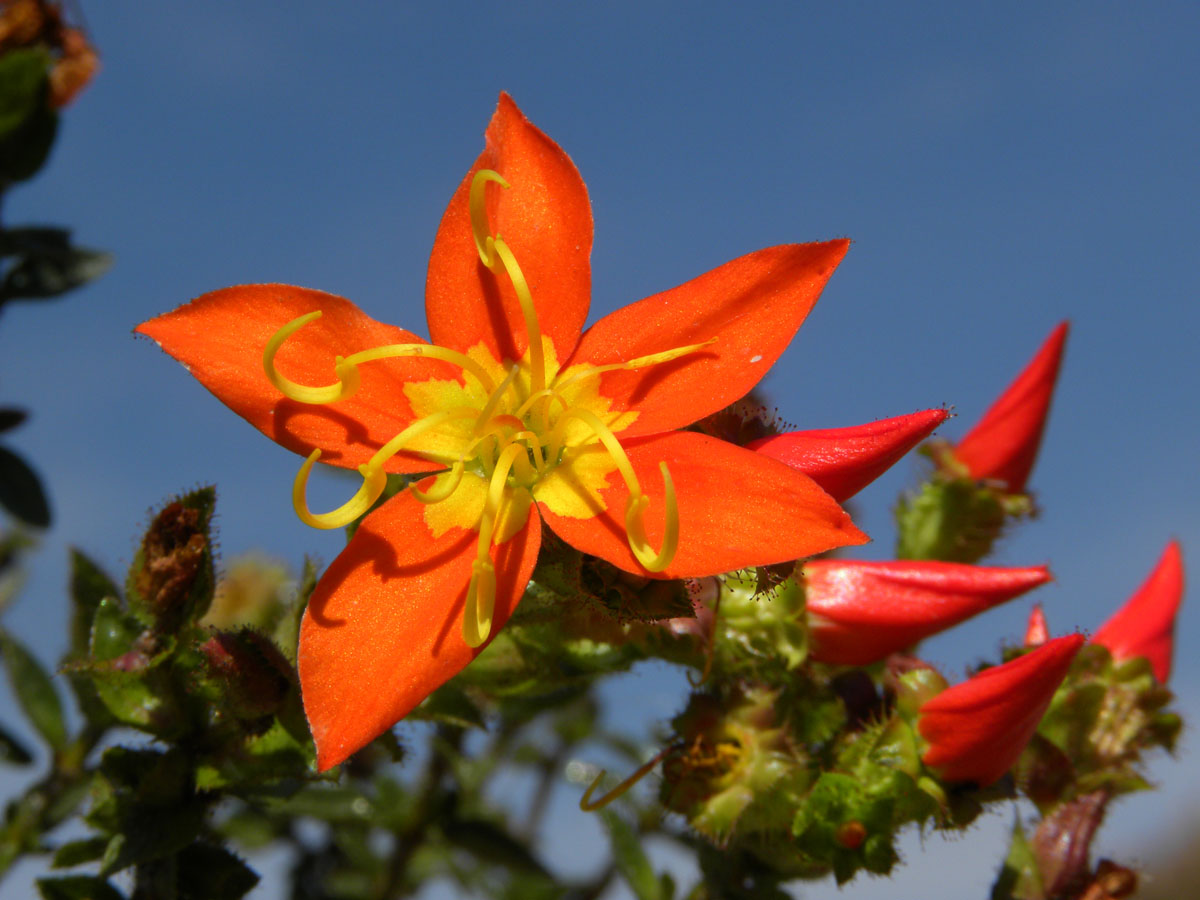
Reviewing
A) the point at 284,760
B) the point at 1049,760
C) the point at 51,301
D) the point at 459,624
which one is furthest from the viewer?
the point at 51,301

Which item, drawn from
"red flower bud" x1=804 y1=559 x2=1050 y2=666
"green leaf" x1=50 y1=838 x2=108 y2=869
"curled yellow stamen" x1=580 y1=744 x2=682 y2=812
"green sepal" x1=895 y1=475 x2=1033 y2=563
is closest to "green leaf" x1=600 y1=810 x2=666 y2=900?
"curled yellow stamen" x1=580 y1=744 x2=682 y2=812

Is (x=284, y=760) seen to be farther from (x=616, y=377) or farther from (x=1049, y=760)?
(x=1049, y=760)

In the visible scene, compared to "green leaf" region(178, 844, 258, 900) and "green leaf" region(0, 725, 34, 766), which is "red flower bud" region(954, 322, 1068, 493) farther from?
"green leaf" region(0, 725, 34, 766)

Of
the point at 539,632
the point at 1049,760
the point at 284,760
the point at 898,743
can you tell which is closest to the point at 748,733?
the point at 898,743

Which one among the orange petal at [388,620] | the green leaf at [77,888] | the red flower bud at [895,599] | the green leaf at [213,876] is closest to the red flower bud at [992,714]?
the red flower bud at [895,599]

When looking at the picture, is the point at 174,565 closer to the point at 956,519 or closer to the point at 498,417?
the point at 498,417

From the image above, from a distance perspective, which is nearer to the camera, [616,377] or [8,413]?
[616,377]

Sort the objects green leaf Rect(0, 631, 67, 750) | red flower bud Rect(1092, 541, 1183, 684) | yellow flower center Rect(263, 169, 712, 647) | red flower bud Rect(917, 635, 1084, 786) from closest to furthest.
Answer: yellow flower center Rect(263, 169, 712, 647) < red flower bud Rect(917, 635, 1084, 786) < red flower bud Rect(1092, 541, 1183, 684) < green leaf Rect(0, 631, 67, 750)
